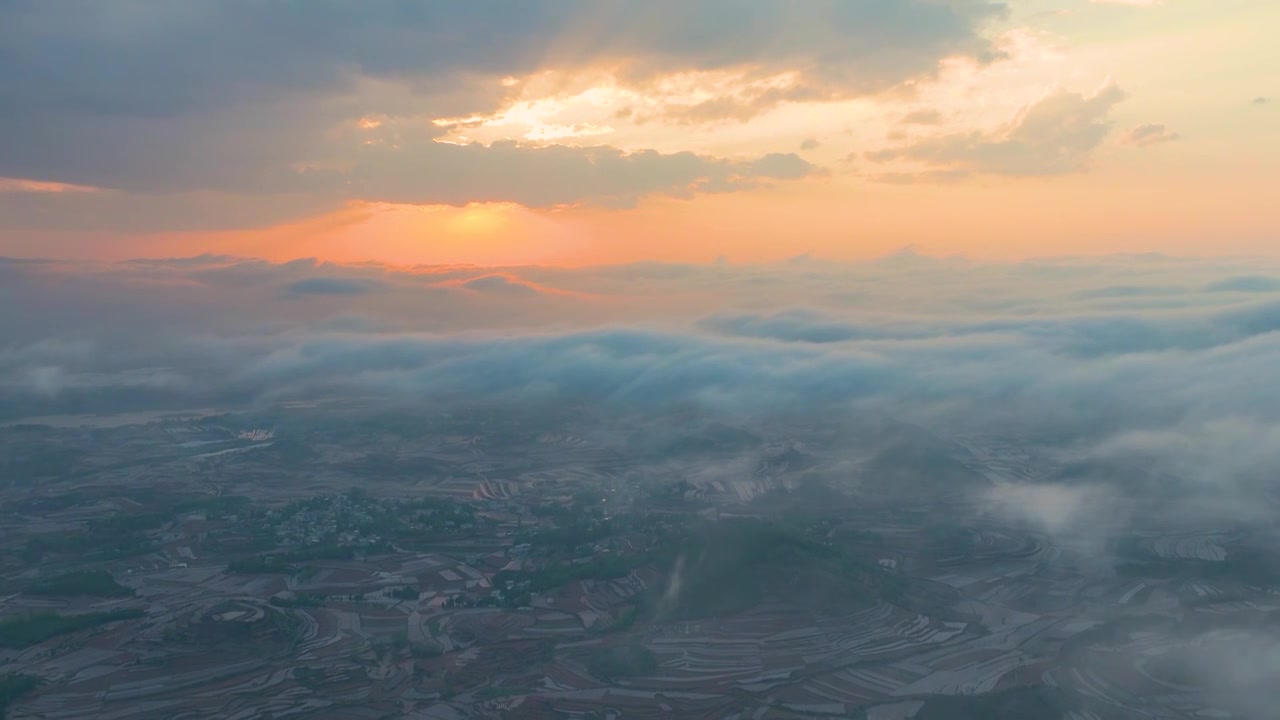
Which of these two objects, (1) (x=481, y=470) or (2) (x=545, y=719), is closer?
(2) (x=545, y=719)

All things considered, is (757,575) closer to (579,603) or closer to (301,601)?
(579,603)

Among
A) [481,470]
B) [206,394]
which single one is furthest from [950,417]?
[206,394]

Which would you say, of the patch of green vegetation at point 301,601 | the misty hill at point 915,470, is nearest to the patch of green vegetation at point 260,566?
the patch of green vegetation at point 301,601

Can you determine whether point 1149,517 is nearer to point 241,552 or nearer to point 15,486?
point 241,552

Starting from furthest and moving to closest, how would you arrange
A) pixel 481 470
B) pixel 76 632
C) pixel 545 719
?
pixel 481 470 < pixel 76 632 < pixel 545 719

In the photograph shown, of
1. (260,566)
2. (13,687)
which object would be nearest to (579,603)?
(260,566)

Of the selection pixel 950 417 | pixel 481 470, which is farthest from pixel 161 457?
pixel 950 417

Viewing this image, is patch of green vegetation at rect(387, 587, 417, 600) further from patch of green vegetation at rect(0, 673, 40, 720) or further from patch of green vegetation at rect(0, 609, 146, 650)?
patch of green vegetation at rect(0, 673, 40, 720)

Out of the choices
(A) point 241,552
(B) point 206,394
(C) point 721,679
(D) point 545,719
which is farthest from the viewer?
(B) point 206,394
